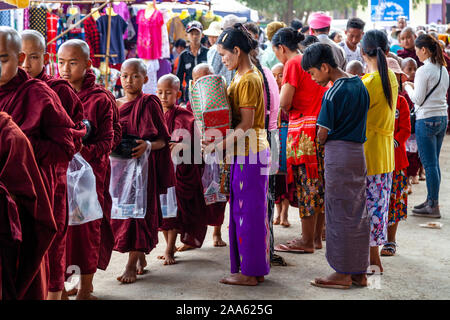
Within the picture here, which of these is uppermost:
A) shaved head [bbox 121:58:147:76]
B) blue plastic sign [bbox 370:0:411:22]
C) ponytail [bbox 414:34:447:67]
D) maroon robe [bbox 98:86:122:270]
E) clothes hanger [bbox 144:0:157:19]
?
blue plastic sign [bbox 370:0:411:22]

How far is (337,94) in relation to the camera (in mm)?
4340

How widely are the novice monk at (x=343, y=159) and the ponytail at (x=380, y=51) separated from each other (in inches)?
14.2

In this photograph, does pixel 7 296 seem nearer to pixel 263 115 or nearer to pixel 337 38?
pixel 263 115

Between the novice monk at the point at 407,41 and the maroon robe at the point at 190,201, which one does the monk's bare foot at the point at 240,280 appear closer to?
the maroon robe at the point at 190,201

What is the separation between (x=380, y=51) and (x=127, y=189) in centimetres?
221

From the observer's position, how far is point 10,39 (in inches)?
119

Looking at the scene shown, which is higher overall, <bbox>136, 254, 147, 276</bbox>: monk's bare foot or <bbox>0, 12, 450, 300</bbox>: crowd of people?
<bbox>0, 12, 450, 300</bbox>: crowd of people

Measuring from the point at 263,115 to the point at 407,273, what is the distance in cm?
184

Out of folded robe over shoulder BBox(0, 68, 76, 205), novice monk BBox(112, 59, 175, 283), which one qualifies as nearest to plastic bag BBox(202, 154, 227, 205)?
novice monk BBox(112, 59, 175, 283)

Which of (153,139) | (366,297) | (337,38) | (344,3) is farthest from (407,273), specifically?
(344,3)

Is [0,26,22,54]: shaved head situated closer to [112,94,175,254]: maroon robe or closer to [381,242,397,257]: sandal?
[112,94,175,254]: maroon robe

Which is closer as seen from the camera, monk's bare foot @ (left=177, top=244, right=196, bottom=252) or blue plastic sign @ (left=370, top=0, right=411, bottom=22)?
monk's bare foot @ (left=177, top=244, right=196, bottom=252)

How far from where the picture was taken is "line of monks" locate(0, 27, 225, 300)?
8.75 ft

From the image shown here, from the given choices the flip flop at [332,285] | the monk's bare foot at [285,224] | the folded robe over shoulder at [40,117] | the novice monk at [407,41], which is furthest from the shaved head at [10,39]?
the novice monk at [407,41]
